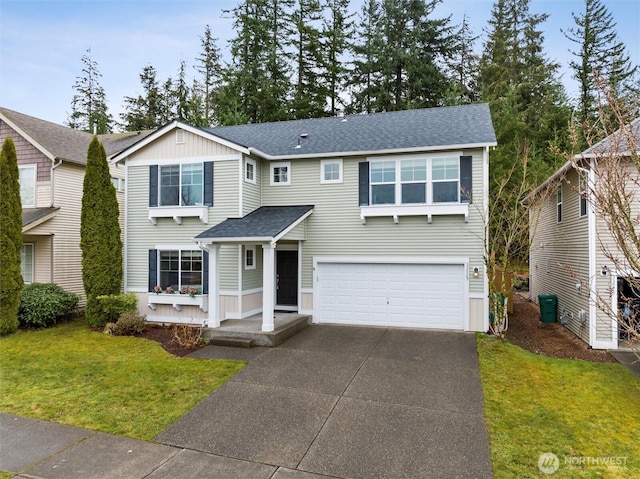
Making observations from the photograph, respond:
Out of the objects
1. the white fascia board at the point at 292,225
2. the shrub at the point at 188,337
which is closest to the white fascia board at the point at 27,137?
the shrub at the point at 188,337

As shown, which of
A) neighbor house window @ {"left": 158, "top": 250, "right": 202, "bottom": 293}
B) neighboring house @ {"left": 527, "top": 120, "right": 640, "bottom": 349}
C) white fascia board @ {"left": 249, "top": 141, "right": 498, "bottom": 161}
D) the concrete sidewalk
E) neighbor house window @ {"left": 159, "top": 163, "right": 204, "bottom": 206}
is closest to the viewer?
the concrete sidewalk

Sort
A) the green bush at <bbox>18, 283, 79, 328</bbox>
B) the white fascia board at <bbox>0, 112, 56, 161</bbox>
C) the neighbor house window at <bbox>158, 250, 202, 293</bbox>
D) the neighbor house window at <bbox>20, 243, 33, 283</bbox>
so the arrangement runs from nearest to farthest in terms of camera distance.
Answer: the green bush at <bbox>18, 283, 79, 328</bbox> → the neighbor house window at <bbox>158, 250, 202, 293</bbox> → the white fascia board at <bbox>0, 112, 56, 161</bbox> → the neighbor house window at <bbox>20, 243, 33, 283</bbox>

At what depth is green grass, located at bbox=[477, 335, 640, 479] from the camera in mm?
4605

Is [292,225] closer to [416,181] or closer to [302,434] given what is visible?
[416,181]

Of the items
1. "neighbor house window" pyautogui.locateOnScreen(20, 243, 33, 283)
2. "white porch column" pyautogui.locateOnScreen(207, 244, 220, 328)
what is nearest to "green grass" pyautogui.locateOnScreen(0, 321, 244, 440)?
"white porch column" pyautogui.locateOnScreen(207, 244, 220, 328)

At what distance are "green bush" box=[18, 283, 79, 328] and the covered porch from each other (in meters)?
5.27

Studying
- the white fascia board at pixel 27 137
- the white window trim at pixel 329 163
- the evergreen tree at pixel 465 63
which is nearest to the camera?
the white window trim at pixel 329 163

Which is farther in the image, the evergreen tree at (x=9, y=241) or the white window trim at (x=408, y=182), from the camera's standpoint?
the white window trim at (x=408, y=182)

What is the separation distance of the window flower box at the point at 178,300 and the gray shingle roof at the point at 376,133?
4.86m

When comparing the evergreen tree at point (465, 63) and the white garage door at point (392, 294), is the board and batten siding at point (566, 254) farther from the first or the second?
the evergreen tree at point (465, 63)

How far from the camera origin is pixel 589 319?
9.48 metres

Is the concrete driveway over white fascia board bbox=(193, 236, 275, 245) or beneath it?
beneath

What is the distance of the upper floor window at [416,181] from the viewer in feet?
35.5

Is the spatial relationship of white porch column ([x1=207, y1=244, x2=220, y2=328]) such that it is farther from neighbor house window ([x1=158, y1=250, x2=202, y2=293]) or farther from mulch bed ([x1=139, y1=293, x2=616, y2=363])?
neighbor house window ([x1=158, y1=250, x2=202, y2=293])
